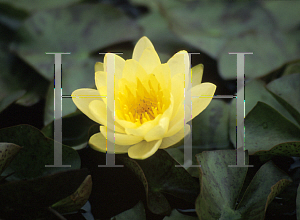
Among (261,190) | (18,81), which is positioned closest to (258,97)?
(261,190)

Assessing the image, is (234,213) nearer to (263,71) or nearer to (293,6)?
(263,71)

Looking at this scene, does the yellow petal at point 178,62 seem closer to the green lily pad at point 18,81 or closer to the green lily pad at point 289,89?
the green lily pad at point 289,89

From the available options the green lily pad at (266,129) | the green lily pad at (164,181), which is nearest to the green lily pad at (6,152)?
the green lily pad at (164,181)

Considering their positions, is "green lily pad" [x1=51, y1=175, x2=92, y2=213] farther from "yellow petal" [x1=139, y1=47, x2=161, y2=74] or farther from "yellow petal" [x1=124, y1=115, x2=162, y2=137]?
"yellow petal" [x1=139, y1=47, x2=161, y2=74]

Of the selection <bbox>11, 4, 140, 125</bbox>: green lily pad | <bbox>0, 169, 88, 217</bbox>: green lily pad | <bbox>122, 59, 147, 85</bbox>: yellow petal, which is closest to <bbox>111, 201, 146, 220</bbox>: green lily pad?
<bbox>0, 169, 88, 217</bbox>: green lily pad

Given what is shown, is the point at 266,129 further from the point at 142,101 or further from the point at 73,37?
the point at 73,37
